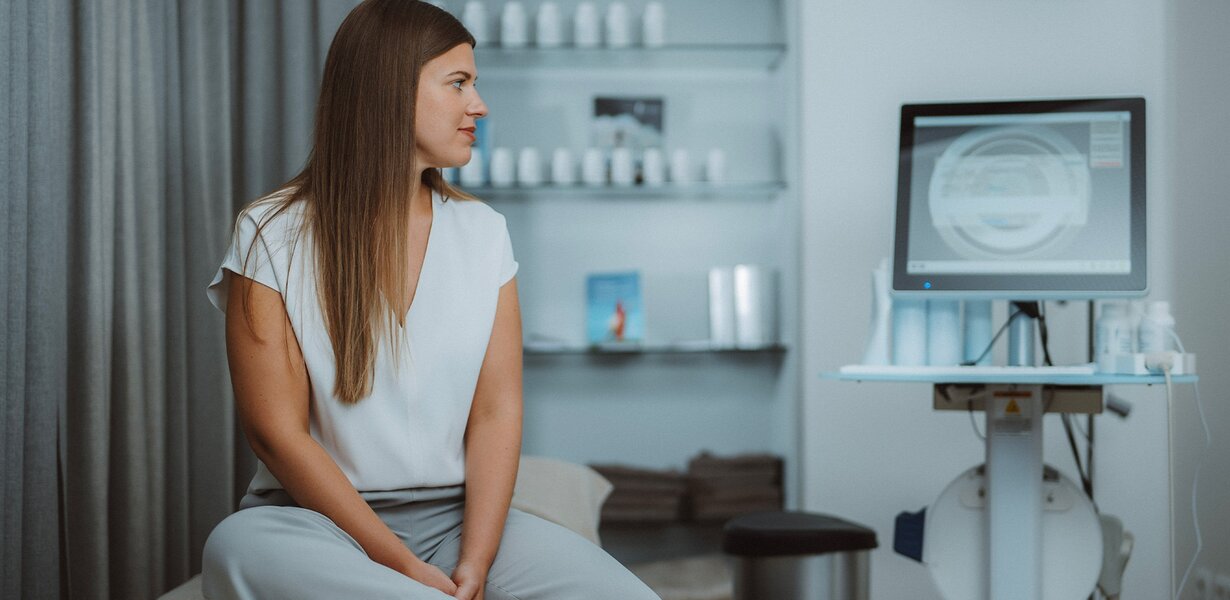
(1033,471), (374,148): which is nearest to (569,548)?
(374,148)

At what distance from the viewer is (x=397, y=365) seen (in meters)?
1.22

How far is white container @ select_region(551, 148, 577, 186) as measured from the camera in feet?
9.41

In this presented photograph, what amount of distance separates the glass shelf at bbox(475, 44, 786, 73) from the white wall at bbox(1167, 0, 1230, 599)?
1018mm

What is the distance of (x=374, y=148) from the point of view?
1.29 meters

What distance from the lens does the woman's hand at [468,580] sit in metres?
1.11

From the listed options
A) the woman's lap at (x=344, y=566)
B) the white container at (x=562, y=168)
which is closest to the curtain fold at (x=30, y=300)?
the woman's lap at (x=344, y=566)

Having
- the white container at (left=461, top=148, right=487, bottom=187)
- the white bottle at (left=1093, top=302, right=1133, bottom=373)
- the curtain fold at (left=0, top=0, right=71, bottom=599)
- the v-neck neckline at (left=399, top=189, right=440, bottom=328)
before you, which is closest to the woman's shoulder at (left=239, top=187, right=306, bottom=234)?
the v-neck neckline at (left=399, top=189, right=440, bottom=328)

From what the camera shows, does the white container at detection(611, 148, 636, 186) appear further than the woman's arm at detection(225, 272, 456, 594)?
Yes

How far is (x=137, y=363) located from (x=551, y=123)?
4.78ft

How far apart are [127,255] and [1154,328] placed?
1.84 metres

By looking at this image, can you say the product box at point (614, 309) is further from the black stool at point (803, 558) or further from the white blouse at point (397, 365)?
the white blouse at point (397, 365)

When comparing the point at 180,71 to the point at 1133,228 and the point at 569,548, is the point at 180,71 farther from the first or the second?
the point at 1133,228

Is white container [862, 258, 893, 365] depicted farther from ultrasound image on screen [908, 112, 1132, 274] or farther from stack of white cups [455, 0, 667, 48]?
stack of white cups [455, 0, 667, 48]

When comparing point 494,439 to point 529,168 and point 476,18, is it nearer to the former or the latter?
point 529,168
